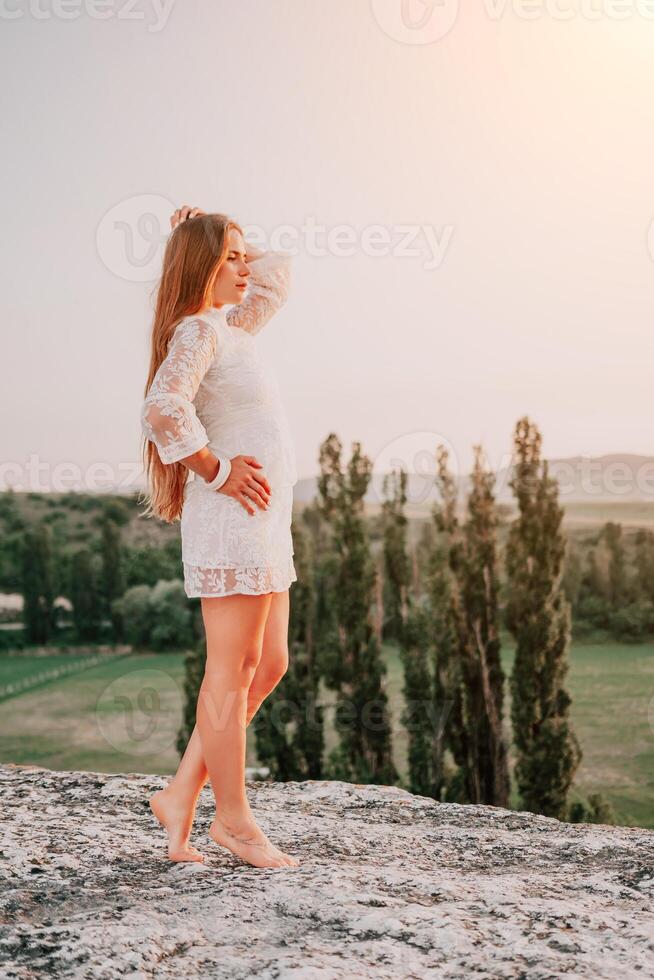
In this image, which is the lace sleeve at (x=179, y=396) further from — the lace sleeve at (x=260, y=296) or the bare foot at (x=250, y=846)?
the bare foot at (x=250, y=846)

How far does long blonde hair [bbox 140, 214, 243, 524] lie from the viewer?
2.53 meters

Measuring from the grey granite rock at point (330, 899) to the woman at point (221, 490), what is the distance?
0.79ft

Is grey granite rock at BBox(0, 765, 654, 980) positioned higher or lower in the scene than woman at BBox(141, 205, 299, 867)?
lower

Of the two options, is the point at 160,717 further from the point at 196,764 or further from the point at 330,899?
the point at 330,899

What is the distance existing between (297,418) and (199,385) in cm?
1439

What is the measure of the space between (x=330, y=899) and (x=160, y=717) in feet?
70.4

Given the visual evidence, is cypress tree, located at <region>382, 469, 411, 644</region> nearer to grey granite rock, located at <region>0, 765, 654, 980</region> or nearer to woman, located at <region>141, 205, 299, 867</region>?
grey granite rock, located at <region>0, 765, 654, 980</region>

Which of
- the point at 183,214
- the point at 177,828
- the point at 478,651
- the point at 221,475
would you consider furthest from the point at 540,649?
the point at 221,475

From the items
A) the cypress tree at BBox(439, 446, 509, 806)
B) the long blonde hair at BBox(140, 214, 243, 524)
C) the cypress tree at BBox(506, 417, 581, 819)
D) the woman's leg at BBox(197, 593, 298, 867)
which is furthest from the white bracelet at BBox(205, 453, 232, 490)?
the cypress tree at BBox(439, 446, 509, 806)

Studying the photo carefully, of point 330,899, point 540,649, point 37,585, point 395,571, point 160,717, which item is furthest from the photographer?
point 160,717

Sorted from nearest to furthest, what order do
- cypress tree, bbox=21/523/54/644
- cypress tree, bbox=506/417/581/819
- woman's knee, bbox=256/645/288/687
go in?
1. woman's knee, bbox=256/645/288/687
2. cypress tree, bbox=506/417/581/819
3. cypress tree, bbox=21/523/54/644

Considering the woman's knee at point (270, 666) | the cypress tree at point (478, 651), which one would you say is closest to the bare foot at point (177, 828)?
the woman's knee at point (270, 666)

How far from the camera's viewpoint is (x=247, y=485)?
7.89ft

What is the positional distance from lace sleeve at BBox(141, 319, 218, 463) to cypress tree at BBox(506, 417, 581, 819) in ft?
37.7
